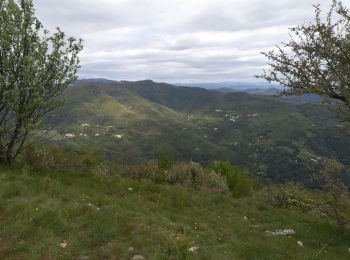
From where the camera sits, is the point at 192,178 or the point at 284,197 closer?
the point at 284,197

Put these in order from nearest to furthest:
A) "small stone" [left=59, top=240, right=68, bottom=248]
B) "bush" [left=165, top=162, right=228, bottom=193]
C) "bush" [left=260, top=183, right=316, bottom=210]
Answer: "small stone" [left=59, top=240, right=68, bottom=248] < "bush" [left=260, top=183, right=316, bottom=210] < "bush" [left=165, top=162, right=228, bottom=193]

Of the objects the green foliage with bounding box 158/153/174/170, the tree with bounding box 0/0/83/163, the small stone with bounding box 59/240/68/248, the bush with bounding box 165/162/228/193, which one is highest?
the tree with bounding box 0/0/83/163

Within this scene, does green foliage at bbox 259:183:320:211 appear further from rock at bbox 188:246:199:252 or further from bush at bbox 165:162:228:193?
rock at bbox 188:246:199:252

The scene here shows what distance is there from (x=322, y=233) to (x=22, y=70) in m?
17.0

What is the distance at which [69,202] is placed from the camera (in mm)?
15086

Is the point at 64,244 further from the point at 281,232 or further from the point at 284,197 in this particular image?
the point at 284,197

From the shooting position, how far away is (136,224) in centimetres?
1326

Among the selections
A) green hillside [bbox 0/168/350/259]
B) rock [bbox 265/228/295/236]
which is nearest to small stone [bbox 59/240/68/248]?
green hillside [bbox 0/168/350/259]

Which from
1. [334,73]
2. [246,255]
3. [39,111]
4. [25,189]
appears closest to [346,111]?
[334,73]

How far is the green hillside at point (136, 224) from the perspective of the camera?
11445mm

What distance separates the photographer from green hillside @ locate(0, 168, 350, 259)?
11.4 m

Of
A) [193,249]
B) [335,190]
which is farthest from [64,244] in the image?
[335,190]

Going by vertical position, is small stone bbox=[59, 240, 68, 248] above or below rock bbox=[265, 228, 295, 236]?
above

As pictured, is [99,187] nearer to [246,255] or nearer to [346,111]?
[246,255]
